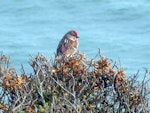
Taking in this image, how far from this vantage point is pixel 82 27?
66.0 feet

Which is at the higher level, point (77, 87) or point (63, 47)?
point (63, 47)

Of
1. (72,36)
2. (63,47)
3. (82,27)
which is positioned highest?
(82,27)

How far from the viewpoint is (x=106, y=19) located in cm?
2070

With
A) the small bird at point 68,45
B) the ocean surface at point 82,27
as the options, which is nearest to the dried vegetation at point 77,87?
the small bird at point 68,45

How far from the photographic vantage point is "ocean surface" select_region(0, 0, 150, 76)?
17141 mm

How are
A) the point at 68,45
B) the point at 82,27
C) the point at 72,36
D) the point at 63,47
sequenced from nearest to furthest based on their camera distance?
the point at 63,47 < the point at 68,45 < the point at 72,36 < the point at 82,27

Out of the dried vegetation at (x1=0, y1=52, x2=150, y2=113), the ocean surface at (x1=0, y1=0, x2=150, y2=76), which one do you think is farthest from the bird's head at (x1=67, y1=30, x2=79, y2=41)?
the ocean surface at (x1=0, y1=0, x2=150, y2=76)

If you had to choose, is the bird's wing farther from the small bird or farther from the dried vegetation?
the dried vegetation

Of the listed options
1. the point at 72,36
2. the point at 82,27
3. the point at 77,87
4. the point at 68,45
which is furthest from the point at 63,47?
the point at 82,27

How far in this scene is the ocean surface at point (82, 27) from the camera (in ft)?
56.2

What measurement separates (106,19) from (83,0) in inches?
121

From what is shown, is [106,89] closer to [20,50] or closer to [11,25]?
[20,50]

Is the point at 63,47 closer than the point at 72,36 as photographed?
Yes

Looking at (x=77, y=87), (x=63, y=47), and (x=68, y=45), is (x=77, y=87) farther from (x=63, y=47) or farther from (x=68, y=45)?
(x=68, y=45)
